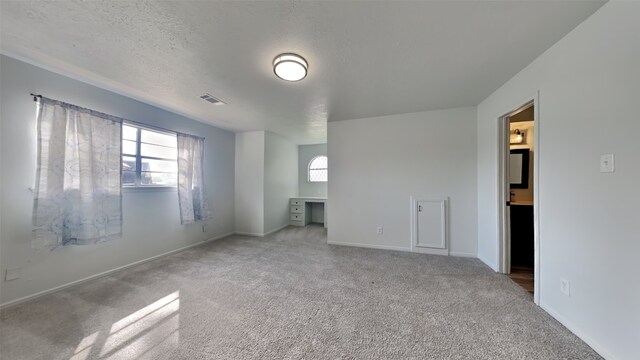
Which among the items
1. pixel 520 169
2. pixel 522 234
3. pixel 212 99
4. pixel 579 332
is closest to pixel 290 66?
pixel 212 99

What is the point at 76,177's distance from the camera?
2.37 meters

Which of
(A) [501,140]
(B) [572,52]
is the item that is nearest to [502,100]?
(A) [501,140]

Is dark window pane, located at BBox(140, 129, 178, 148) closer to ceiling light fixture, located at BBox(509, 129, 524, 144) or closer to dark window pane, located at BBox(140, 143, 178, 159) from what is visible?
dark window pane, located at BBox(140, 143, 178, 159)

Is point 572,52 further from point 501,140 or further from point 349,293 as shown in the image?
point 349,293

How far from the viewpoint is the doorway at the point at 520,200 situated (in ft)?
Result: 7.37

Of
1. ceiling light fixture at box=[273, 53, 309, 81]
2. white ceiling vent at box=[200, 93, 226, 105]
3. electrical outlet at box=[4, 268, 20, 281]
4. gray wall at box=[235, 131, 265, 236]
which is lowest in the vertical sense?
electrical outlet at box=[4, 268, 20, 281]

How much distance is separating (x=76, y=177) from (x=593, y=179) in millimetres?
4832

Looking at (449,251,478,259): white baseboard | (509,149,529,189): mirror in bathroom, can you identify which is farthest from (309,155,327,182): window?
(509,149,529,189): mirror in bathroom

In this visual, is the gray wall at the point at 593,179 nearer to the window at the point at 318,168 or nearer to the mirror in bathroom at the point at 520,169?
the mirror in bathroom at the point at 520,169

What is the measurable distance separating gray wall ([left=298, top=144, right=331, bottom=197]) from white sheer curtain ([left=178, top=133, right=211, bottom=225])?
9.74ft

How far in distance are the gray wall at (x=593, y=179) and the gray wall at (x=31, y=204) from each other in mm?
4855

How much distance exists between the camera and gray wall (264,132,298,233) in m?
4.87

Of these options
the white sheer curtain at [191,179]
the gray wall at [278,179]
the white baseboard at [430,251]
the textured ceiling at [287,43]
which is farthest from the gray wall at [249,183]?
the white baseboard at [430,251]

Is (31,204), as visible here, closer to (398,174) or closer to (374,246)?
(374,246)
